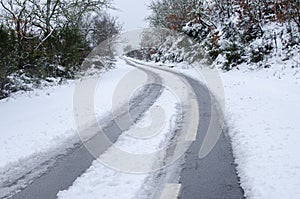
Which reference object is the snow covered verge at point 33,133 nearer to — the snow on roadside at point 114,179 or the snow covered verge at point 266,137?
the snow on roadside at point 114,179

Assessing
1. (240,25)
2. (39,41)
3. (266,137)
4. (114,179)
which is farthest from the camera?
(240,25)

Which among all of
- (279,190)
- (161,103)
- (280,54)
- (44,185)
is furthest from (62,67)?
(279,190)

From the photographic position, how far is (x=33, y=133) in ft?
23.6

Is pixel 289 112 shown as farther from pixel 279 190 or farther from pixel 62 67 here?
pixel 62 67

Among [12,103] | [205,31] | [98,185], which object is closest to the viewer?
[98,185]

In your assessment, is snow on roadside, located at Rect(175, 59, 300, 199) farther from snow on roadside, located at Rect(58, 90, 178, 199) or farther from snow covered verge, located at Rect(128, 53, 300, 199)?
snow on roadside, located at Rect(58, 90, 178, 199)

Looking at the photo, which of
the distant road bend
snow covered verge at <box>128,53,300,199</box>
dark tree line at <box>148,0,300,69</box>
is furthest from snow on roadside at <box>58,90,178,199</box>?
dark tree line at <box>148,0,300,69</box>

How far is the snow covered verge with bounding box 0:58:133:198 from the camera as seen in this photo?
4.96 m

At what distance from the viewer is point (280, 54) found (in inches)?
630

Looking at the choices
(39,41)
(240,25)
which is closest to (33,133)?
(39,41)

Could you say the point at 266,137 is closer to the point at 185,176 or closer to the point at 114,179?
the point at 185,176

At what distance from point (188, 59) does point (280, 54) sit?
1405cm

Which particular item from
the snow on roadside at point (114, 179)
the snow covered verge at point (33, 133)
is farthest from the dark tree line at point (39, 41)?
the snow on roadside at point (114, 179)

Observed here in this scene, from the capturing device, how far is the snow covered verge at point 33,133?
16.3ft
